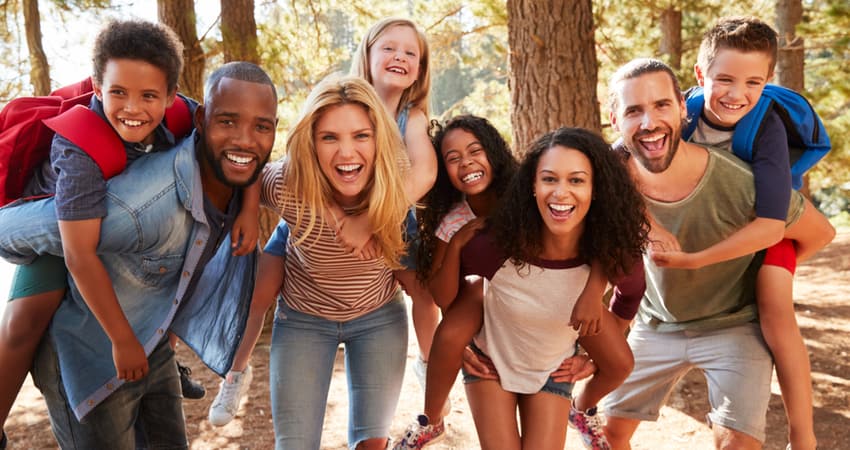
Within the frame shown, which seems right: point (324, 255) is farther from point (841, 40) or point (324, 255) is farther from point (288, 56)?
point (841, 40)

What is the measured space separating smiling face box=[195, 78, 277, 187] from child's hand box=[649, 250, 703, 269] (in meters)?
1.69

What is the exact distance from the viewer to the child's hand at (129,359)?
7.86 ft

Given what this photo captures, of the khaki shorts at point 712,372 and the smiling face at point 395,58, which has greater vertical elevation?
the smiling face at point 395,58

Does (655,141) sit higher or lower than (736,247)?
higher

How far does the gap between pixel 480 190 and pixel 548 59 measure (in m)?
2.43

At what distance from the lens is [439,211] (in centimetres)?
310

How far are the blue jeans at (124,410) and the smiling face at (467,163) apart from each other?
4.77ft

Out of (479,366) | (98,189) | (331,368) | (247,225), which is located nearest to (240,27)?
(247,225)

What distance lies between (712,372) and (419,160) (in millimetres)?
1639

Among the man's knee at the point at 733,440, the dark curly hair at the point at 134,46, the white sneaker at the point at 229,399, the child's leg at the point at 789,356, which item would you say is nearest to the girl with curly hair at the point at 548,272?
the man's knee at the point at 733,440

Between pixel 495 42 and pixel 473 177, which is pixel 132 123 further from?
pixel 495 42

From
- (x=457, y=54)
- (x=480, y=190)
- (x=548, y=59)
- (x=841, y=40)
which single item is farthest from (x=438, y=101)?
(x=480, y=190)

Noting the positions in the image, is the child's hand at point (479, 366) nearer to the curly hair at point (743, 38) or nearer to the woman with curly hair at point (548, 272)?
the woman with curly hair at point (548, 272)

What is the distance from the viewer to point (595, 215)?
2658 millimetres
